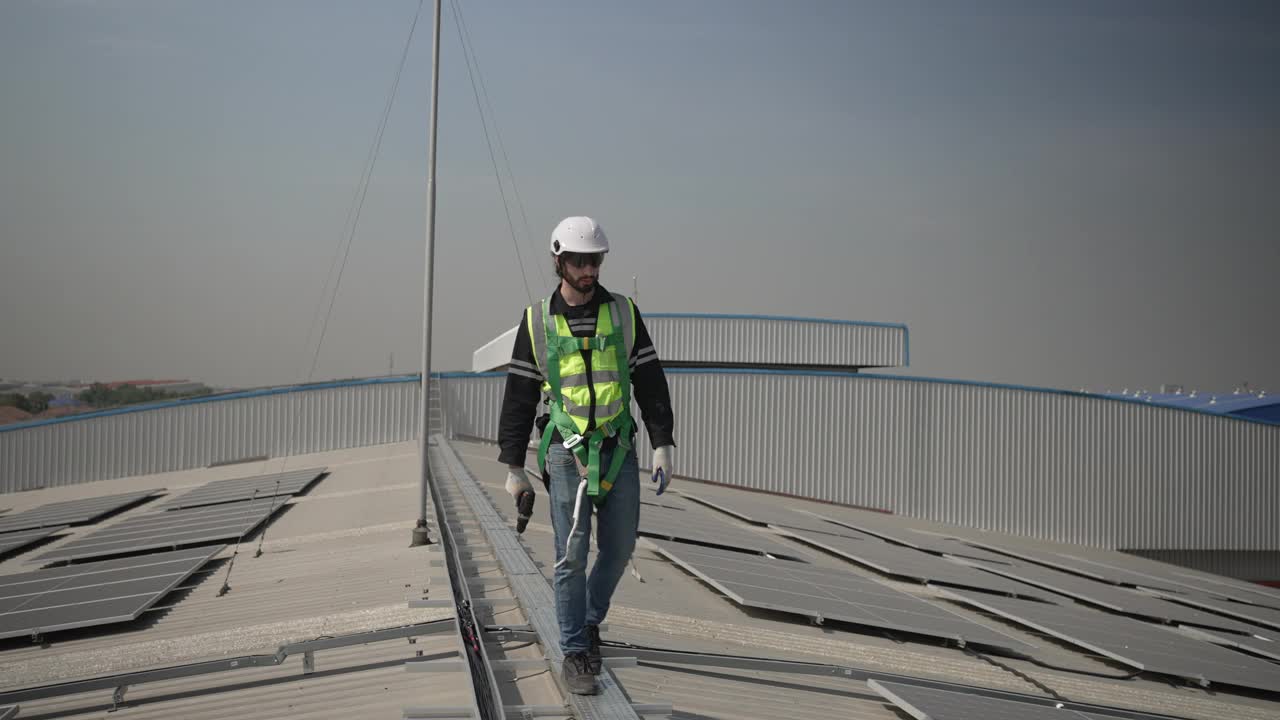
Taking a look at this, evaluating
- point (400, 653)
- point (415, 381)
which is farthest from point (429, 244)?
point (415, 381)

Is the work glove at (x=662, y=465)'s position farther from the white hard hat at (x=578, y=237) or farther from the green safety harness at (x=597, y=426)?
the white hard hat at (x=578, y=237)

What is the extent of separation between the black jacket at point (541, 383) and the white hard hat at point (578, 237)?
22 centimetres

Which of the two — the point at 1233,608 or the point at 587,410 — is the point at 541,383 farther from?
the point at 1233,608

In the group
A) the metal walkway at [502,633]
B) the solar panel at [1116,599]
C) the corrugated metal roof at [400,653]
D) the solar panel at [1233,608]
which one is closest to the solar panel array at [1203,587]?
the solar panel at [1233,608]

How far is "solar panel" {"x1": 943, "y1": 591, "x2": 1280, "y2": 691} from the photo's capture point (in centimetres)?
789

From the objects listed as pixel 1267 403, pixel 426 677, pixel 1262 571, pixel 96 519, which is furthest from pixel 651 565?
pixel 1267 403

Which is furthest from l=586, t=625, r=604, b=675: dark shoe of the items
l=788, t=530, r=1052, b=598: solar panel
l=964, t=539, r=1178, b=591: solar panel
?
l=964, t=539, r=1178, b=591: solar panel

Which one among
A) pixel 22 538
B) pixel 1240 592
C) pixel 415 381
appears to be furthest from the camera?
pixel 415 381

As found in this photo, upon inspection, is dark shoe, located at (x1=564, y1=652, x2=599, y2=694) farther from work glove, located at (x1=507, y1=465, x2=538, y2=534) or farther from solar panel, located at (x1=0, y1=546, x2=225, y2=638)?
solar panel, located at (x1=0, y1=546, x2=225, y2=638)

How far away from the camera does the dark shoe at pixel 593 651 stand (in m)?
4.43

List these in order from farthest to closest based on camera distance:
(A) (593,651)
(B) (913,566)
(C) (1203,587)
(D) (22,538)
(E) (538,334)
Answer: (C) (1203,587) → (D) (22,538) → (B) (913,566) → (A) (593,651) → (E) (538,334)

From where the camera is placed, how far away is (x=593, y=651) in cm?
460

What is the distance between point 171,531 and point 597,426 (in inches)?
422

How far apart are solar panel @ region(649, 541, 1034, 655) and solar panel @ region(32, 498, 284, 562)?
5.96 metres
